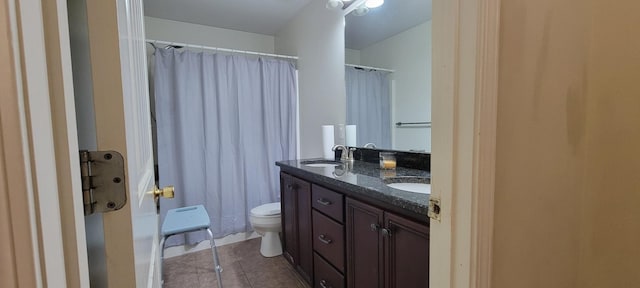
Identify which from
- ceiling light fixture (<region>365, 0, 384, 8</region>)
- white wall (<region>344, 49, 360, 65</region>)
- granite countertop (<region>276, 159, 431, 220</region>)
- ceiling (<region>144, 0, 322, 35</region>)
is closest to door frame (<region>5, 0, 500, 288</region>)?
granite countertop (<region>276, 159, 431, 220</region>)

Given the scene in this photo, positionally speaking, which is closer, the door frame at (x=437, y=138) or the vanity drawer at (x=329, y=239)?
the door frame at (x=437, y=138)

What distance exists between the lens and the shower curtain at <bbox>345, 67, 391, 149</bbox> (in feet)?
Answer: 6.79

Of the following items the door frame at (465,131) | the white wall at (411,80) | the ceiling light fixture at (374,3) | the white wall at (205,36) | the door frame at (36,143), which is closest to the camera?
the door frame at (36,143)

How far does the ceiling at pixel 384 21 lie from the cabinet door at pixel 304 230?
1.27m

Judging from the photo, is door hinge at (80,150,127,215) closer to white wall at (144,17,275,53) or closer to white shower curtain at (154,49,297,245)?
white shower curtain at (154,49,297,245)

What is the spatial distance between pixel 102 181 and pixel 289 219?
5.90ft

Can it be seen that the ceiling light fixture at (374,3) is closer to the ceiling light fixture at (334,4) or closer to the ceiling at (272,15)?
the ceiling at (272,15)

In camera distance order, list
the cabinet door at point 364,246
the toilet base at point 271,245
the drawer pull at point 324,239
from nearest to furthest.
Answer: the cabinet door at point 364,246 < the drawer pull at point 324,239 < the toilet base at point 271,245

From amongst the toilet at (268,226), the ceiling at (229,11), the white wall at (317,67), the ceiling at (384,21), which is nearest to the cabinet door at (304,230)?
the toilet at (268,226)

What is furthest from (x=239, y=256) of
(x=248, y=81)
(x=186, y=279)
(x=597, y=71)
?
(x=597, y=71)

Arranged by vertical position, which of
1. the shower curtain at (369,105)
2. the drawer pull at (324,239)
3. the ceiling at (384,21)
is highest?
the ceiling at (384,21)

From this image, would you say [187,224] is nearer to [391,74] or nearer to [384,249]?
[384,249]

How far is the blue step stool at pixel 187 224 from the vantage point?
5.66 feet

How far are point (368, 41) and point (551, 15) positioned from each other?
5.45ft
